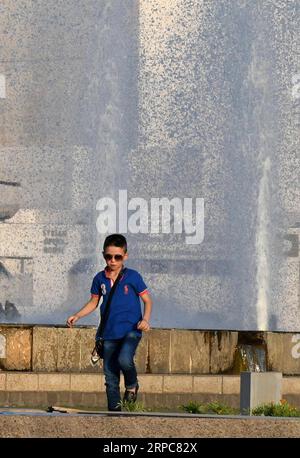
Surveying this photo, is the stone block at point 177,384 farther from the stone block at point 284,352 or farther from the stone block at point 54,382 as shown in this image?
the stone block at point 284,352

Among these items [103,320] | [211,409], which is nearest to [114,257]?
[103,320]

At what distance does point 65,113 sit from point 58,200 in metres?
3.41

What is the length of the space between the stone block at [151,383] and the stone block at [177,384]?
5 centimetres

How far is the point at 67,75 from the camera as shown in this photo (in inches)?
1348

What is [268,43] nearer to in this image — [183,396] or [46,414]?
[183,396]

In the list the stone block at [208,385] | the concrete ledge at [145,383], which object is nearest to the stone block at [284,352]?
the concrete ledge at [145,383]

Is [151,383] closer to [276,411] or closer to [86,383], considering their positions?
[86,383]

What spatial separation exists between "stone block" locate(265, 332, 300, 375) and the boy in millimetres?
5556

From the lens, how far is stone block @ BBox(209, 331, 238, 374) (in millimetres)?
15367

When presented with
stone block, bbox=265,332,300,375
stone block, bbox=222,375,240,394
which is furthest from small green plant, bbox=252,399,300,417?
stone block, bbox=265,332,300,375

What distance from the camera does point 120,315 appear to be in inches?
395

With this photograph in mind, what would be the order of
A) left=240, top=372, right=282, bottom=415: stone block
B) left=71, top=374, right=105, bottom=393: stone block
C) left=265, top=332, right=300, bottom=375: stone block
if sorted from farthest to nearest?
left=265, top=332, right=300, bottom=375: stone block → left=71, top=374, right=105, bottom=393: stone block → left=240, top=372, right=282, bottom=415: stone block

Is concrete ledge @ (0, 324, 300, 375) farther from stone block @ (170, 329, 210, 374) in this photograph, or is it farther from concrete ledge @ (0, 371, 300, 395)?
concrete ledge @ (0, 371, 300, 395)

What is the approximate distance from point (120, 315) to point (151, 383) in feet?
15.7
